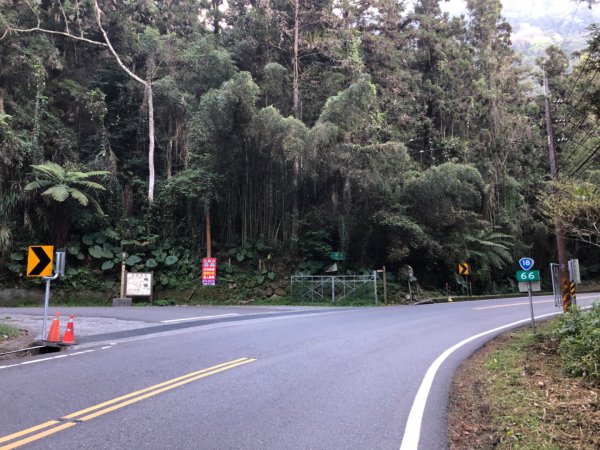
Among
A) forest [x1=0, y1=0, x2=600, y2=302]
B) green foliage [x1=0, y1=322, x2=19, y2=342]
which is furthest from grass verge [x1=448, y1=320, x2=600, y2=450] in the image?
forest [x1=0, y1=0, x2=600, y2=302]

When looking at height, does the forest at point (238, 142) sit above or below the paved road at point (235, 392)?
above

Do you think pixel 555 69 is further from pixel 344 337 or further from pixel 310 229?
pixel 344 337

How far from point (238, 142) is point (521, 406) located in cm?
1929

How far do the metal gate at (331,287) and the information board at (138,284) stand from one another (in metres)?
7.31

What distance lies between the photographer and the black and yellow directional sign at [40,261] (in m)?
10.8

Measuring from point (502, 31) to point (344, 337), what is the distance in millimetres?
35662

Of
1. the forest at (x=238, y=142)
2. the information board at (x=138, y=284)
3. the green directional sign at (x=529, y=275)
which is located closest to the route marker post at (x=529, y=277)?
the green directional sign at (x=529, y=275)

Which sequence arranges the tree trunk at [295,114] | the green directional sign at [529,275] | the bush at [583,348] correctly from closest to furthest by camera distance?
1. the bush at [583,348]
2. the green directional sign at [529,275]
3. the tree trunk at [295,114]

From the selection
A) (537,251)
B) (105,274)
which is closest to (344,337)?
(105,274)

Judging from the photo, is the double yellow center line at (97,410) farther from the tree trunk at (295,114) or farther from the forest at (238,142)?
the tree trunk at (295,114)

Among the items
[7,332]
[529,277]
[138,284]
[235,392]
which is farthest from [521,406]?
[138,284]

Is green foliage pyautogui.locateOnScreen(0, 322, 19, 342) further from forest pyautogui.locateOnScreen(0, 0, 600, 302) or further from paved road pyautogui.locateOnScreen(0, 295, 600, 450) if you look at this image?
forest pyautogui.locateOnScreen(0, 0, 600, 302)

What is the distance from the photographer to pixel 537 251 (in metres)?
37.4

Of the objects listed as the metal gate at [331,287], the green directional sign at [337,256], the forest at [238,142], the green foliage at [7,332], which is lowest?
the green foliage at [7,332]
